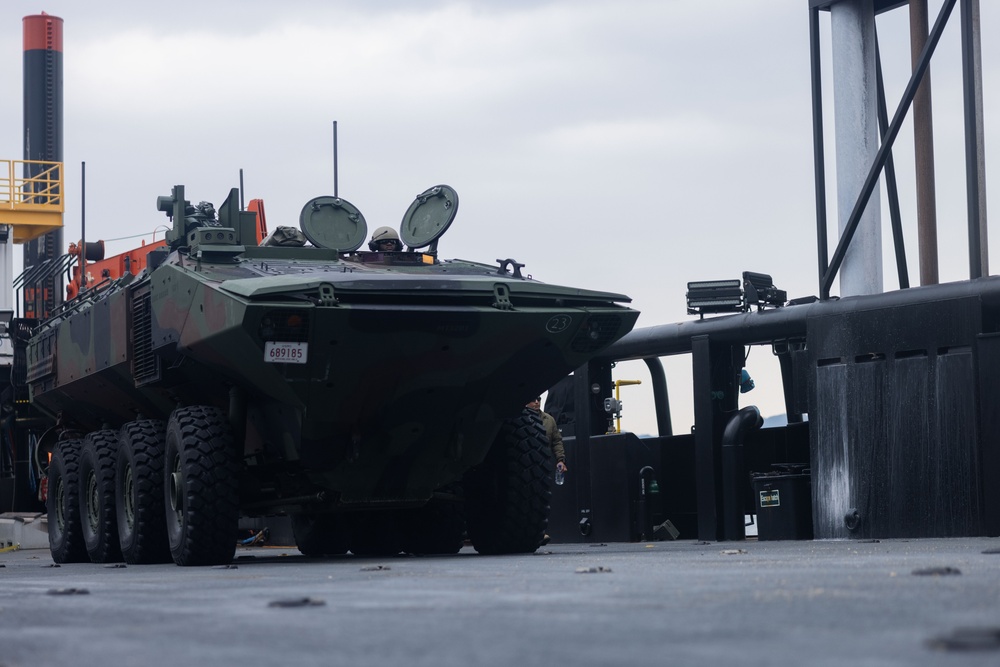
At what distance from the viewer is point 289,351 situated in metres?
9.25

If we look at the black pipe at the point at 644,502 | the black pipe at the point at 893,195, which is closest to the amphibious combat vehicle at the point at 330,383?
the black pipe at the point at 644,502

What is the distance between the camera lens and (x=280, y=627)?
4281 mm

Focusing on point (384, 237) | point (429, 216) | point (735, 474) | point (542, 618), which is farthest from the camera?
point (735, 474)

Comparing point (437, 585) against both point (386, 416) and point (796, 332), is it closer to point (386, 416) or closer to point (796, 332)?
point (386, 416)

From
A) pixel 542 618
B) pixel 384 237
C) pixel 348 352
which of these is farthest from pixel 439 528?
pixel 542 618

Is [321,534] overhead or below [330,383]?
below

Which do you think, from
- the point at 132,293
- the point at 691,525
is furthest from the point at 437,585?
the point at 691,525

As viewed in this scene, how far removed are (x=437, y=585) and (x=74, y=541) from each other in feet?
25.5

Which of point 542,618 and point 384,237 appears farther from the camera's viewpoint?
point 384,237

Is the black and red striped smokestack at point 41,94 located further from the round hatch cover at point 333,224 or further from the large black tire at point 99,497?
the round hatch cover at point 333,224

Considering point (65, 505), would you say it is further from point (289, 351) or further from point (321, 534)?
point (289, 351)

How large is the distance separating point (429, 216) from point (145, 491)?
274cm

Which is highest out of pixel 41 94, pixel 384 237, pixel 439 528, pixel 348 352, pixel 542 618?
pixel 41 94

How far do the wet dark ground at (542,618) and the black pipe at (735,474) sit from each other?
6.08 metres
